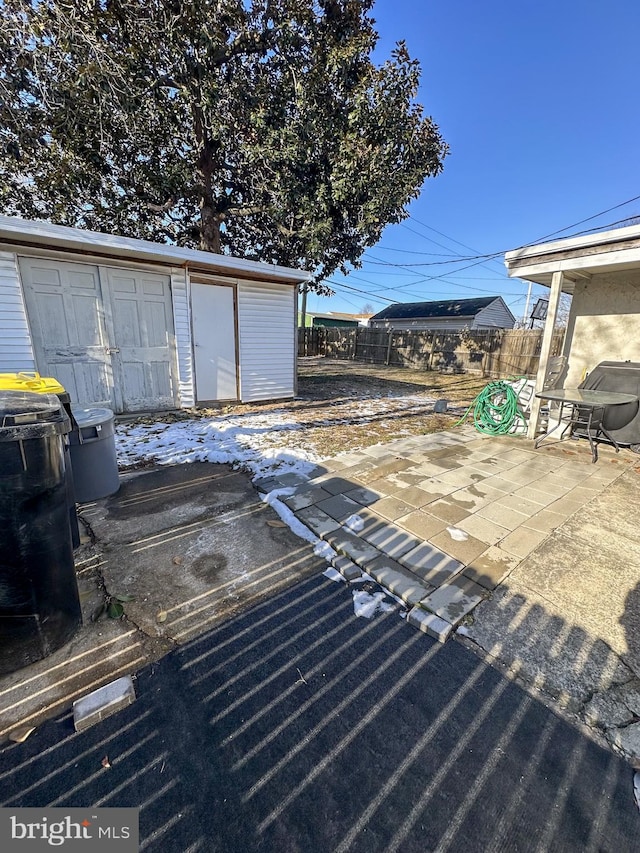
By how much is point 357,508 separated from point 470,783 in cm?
187

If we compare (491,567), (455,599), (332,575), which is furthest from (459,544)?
(332,575)

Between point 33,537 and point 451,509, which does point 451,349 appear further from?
point 33,537

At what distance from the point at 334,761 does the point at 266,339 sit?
664 centimetres

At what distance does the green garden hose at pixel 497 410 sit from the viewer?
17.4ft

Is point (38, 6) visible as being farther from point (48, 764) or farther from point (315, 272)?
point (48, 764)

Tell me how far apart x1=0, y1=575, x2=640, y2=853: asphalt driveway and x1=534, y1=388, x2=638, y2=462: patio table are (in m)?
3.67

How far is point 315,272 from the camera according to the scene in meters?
11.6

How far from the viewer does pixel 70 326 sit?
17.1 ft

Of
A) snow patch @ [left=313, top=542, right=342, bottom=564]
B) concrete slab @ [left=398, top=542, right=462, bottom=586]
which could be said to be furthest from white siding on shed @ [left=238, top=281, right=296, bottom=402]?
concrete slab @ [left=398, top=542, right=462, bottom=586]

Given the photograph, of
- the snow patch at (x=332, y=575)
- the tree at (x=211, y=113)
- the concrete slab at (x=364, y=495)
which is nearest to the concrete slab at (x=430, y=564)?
the snow patch at (x=332, y=575)

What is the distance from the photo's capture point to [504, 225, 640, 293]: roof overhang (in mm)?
3938

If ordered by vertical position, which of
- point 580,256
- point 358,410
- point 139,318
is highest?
point 580,256

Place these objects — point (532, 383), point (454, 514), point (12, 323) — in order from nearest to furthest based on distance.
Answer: point (454, 514) < point (12, 323) < point (532, 383)

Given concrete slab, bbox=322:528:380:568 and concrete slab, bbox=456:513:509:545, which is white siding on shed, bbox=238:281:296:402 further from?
concrete slab, bbox=456:513:509:545
